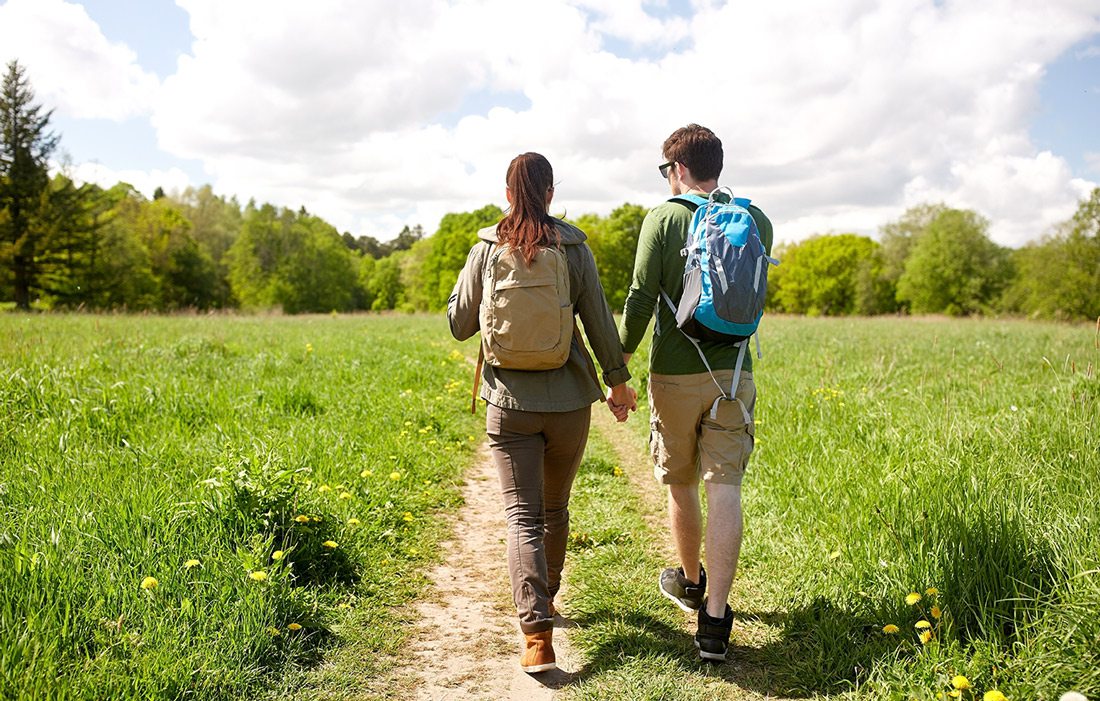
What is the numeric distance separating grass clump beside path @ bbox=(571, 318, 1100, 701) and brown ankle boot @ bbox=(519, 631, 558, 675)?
19 cm

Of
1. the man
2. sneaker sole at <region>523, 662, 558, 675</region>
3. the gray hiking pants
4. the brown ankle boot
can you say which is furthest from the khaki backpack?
sneaker sole at <region>523, 662, 558, 675</region>

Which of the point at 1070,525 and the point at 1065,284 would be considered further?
the point at 1065,284

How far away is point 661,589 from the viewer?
3.95 metres

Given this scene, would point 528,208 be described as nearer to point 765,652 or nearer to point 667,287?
point 667,287

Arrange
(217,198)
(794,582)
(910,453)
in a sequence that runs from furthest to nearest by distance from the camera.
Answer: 1. (217,198)
2. (910,453)
3. (794,582)

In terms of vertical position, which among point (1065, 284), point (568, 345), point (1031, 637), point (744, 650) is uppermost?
point (1065, 284)

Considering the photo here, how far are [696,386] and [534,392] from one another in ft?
2.56

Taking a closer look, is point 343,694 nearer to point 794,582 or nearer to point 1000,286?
point 794,582

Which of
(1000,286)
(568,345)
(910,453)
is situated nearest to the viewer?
(568,345)

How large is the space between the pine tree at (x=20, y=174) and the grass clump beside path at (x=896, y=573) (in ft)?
137

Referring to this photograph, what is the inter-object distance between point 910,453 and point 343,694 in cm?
407

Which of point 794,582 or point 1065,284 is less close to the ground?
point 1065,284

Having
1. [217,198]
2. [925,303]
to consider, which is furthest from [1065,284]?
[217,198]

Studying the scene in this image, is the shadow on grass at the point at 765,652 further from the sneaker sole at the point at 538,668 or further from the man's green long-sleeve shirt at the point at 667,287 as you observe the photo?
the man's green long-sleeve shirt at the point at 667,287
